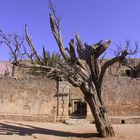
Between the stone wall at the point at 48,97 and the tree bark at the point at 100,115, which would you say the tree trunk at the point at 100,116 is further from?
the stone wall at the point at 48,97

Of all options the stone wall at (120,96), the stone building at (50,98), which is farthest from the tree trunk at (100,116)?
the stone wall at (120,96)

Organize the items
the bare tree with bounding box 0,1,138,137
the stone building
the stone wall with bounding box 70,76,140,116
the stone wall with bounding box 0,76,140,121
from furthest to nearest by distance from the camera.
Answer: the stone wall with bounding box 70,76,140,116 < the stone wall with bounding box 0,76,140,121 < the stone building < the bare tree with bounding box 0,1,138,137

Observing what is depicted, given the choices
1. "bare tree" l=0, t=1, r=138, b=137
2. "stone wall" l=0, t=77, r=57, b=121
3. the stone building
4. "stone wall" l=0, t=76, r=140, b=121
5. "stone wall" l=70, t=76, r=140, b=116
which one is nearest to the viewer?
"bare tree" l=0, t=1, r=138, b=137

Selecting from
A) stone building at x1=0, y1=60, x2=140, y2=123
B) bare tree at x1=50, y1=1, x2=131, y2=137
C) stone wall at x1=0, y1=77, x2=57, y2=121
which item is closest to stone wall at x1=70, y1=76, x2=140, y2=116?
stone building at x1=0, y1=60, x2=140, y2=123

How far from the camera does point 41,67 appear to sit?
12.0m

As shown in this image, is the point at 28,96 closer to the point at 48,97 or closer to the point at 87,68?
the point at 48,97

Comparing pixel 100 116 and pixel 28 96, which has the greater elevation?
pixel 28 96

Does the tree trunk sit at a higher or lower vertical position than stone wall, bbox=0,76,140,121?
lower

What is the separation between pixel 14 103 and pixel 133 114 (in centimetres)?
767

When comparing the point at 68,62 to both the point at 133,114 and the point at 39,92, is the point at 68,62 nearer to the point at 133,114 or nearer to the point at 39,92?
the point at 39,92

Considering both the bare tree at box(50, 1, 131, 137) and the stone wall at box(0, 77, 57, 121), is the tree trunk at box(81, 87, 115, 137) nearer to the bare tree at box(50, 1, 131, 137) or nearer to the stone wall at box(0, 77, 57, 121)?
the bare tree at box(50, 1, 131, 137)

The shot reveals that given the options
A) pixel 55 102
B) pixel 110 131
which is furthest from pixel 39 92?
pixel 110 131

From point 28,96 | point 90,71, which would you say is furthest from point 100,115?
point 28,96

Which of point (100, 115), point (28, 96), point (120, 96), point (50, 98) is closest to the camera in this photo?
point (100, 115)
